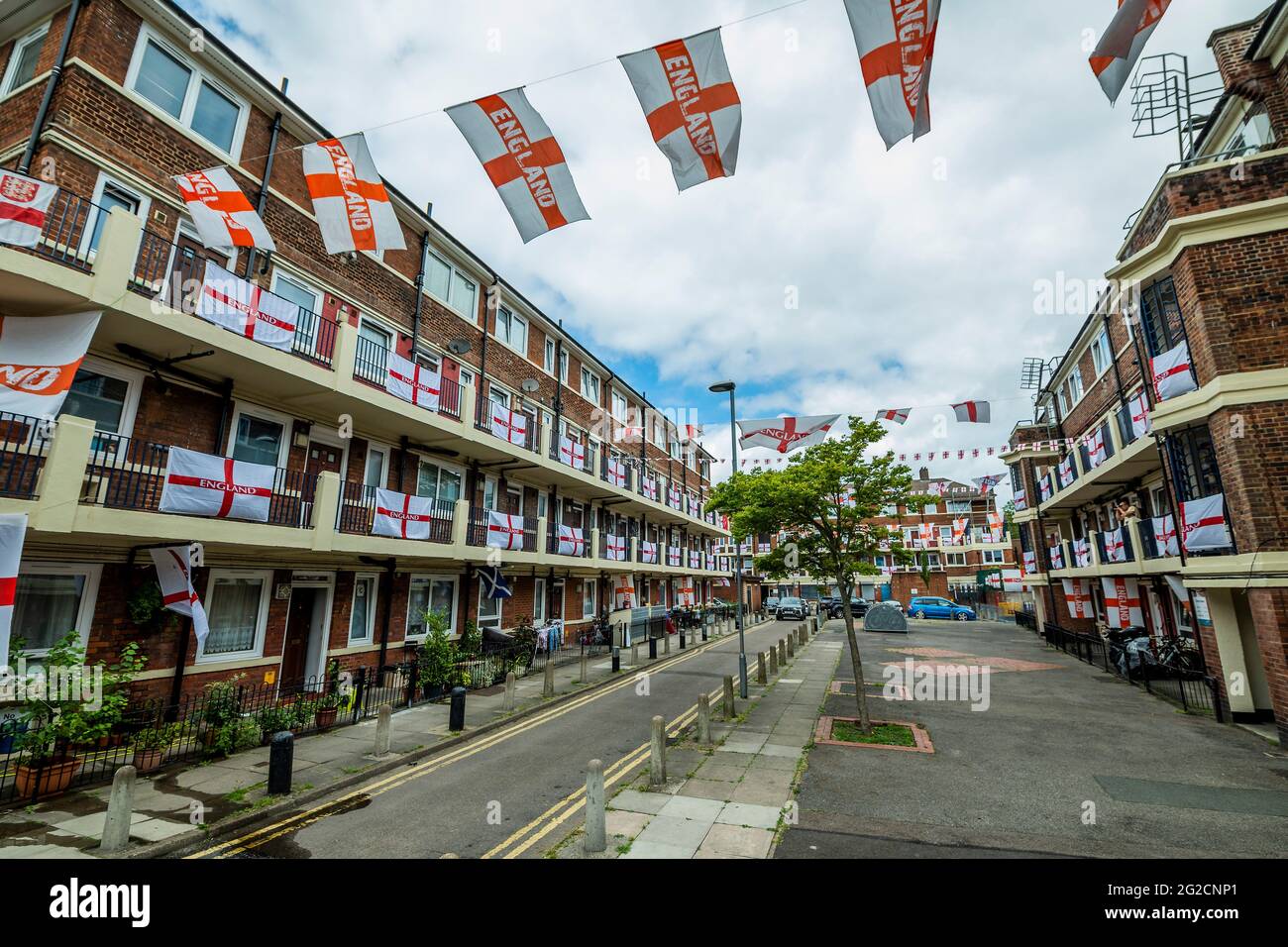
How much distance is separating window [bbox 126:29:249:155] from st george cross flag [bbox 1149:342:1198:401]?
20377 mm

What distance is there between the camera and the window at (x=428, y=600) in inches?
596

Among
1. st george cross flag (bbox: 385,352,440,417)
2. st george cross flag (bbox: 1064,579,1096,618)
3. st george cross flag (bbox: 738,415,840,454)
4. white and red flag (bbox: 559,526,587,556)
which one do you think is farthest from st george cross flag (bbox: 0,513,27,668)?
st george cross flag (bbox: 1064,579,1096,618)

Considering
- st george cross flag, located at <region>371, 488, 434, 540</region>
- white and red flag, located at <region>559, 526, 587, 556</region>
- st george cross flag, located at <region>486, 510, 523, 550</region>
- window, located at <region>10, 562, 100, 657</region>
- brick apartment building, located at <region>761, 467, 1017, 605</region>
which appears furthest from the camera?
brick apartment building, located at <region>761, 467, 1017, 605</region>

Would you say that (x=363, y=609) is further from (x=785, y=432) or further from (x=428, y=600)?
(x=785, y=432)

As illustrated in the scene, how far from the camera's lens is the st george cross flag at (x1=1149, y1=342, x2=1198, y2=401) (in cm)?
1141

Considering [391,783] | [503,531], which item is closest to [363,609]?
[503,531]

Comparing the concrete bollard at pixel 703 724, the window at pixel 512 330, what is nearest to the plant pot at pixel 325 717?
the concrete bollard at pixel 703 724

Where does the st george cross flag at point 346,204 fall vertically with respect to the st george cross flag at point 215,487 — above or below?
above

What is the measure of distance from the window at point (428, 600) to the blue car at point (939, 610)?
41481mm

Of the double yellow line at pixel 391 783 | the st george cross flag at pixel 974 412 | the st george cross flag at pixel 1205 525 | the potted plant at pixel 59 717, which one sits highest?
the st george cross flag at pixel 974 412

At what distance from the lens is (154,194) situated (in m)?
9.61

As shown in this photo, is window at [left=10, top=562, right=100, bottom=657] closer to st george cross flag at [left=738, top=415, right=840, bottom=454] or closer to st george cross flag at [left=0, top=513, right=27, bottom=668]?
st george cross flag at [left=0, top=513, right=27, bottom=668]

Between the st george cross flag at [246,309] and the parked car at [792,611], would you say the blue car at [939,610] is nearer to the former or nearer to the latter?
the parked car at [792,611]
